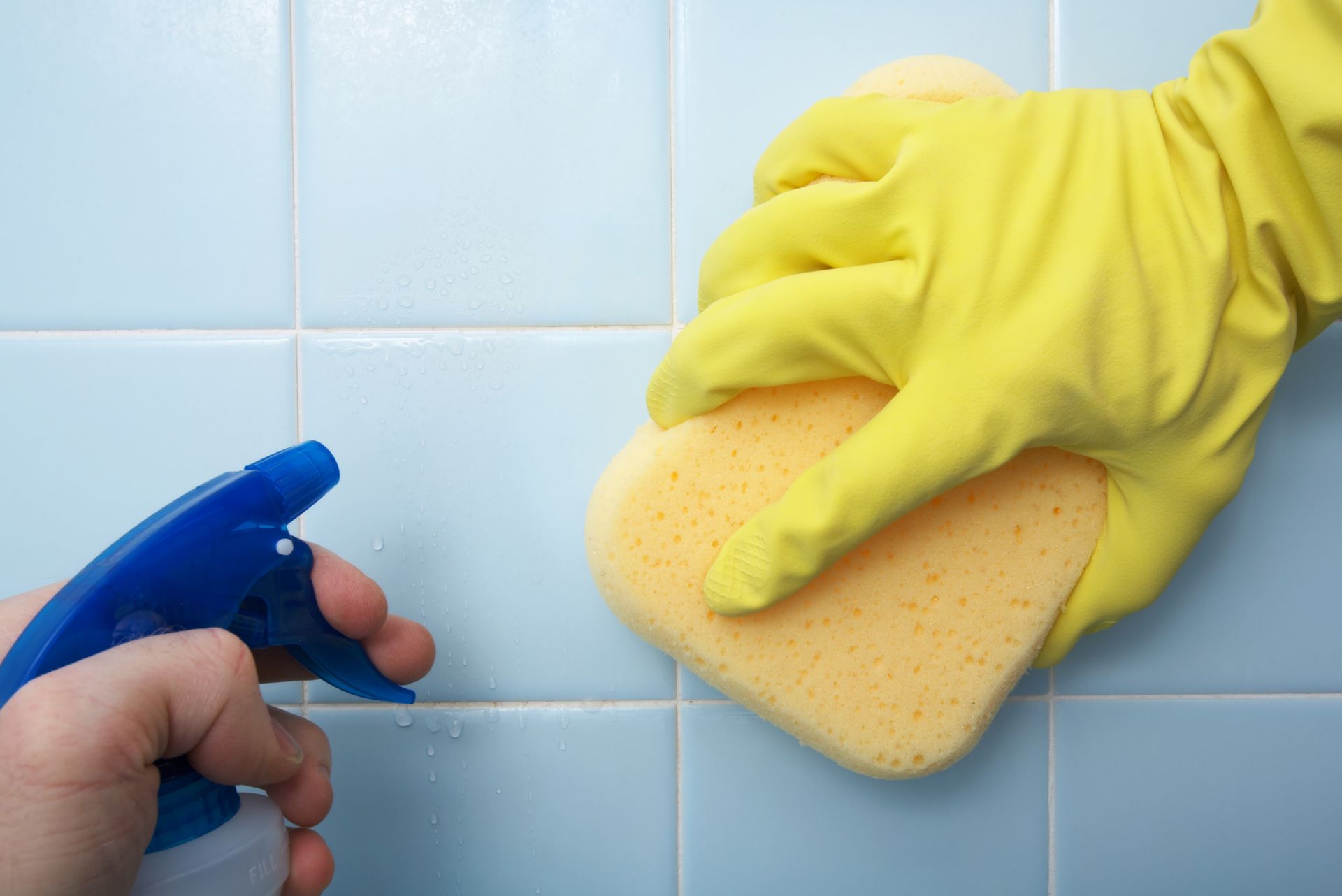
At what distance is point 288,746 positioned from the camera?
16.1 inches

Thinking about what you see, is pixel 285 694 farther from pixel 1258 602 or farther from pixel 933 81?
pixel 1258 602

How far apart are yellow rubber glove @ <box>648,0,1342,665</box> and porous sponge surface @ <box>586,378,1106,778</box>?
0.10 ft

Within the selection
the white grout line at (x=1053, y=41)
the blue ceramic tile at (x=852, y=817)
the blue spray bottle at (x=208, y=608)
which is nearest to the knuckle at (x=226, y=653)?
the blue spray bottle at (x=208, y=608)

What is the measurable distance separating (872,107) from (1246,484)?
37cm

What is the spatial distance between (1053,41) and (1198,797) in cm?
52

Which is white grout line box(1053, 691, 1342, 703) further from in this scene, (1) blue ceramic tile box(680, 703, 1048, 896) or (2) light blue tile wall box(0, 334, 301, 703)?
(2) light blue tile wall box(0, 334, 301, 703)

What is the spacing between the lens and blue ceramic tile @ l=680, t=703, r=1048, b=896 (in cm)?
56

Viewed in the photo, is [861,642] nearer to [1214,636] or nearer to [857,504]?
[857,504]

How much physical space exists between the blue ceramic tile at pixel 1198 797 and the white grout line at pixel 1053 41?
425 millimetres

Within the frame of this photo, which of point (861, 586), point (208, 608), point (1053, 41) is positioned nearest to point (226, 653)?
point (208, 608)

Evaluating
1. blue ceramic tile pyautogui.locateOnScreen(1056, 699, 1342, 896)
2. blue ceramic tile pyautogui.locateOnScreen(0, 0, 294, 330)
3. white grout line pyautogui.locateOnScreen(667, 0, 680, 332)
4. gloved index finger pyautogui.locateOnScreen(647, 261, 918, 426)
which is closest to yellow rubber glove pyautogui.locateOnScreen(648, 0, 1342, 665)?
gloved index finger pyautogui.locateOnScreen(647, 261, 918, 426)

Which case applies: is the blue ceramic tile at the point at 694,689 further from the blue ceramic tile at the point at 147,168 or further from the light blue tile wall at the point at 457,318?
the blue ceramic tile at the point at 147,168

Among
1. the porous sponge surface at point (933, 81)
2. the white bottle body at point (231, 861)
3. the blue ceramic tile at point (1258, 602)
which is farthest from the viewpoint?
the blue ceramic tile at point (1258, 602)

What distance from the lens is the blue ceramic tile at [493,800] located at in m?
0.55
